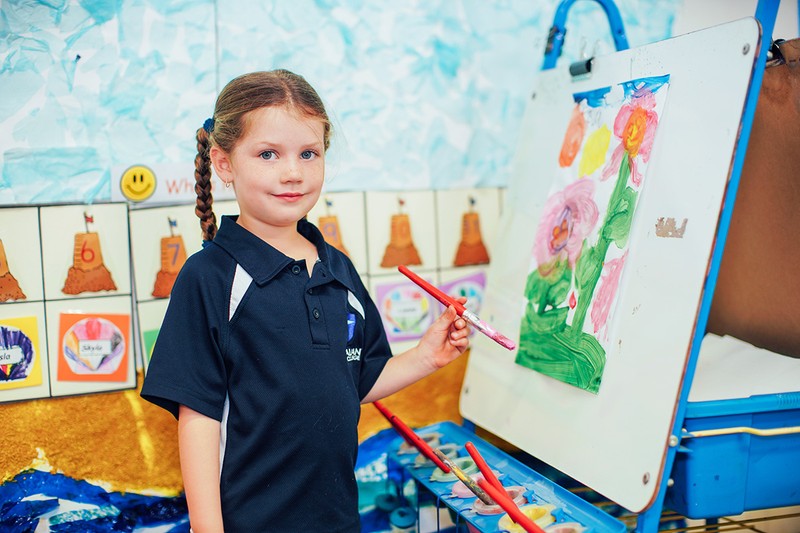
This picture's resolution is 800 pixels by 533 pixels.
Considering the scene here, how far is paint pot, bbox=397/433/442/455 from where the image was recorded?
4.29 feet

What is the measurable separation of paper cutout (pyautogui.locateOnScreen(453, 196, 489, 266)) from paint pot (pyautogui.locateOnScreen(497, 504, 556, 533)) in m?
0.60

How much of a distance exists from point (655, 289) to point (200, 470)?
0.67 metres

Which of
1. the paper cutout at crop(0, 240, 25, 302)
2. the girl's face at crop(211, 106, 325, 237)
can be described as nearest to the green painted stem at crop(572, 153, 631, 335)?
the girl's face at crop(211, 106, 325, 237)

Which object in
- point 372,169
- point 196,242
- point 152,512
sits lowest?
point 152,512

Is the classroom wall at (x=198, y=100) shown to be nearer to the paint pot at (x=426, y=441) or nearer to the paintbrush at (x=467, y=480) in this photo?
the paint pot at (x=426, y=441)

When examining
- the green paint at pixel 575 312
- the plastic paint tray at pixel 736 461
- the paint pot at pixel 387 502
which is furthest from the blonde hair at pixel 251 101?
the paint pot at pixel 387 502

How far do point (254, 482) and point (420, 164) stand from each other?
0.76m

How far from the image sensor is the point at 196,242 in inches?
49.7

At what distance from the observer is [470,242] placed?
58.8 inches

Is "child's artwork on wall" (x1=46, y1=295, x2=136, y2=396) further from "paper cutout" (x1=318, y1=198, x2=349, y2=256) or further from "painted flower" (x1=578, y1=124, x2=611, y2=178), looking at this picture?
"painted flower" (x1=578, y1=124, x2=611, y2=178)

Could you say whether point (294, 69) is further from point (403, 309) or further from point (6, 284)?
point (6, 284)

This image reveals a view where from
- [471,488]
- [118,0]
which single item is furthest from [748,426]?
[118,0]

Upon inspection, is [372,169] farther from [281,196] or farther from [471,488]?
[471,488]

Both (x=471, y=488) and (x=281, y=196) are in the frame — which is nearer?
(x=281, y=196)
